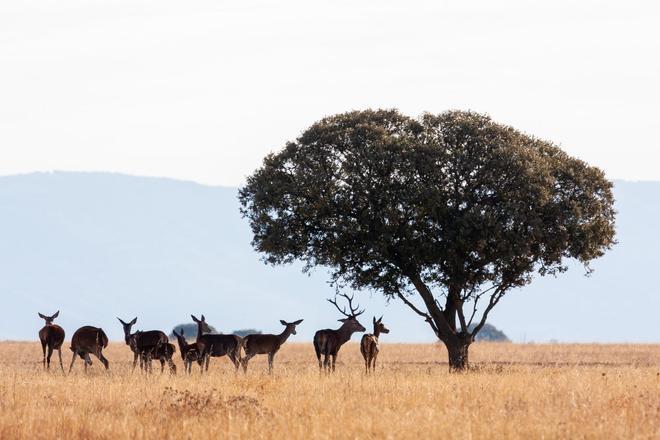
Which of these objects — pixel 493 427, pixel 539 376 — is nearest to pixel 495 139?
pixel 539 376

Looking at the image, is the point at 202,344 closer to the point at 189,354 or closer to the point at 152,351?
the point at 189,354

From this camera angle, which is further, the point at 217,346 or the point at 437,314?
the point at 437,314

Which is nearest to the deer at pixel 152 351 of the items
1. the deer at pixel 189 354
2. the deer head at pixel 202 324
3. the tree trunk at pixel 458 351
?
the deer at pixel 189 354

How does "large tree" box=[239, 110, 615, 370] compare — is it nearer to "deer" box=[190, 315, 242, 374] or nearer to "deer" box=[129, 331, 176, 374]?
"deer" box=[190, 315, 242, 374]

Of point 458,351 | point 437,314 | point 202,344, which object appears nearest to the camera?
point 202,344

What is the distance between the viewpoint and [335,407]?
2094 cm

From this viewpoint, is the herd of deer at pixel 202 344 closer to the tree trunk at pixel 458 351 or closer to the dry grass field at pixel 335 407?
the tree trunk at pixel 458 351

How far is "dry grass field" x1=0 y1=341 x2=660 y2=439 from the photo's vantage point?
1789cm

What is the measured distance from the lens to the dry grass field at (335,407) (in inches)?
704

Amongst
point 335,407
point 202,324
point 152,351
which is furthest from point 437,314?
point 335,407

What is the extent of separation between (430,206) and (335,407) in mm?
16312

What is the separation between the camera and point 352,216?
1510 inches

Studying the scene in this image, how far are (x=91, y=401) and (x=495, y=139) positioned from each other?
1949 cm

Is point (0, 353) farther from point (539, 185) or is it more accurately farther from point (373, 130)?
point (539, 185)
